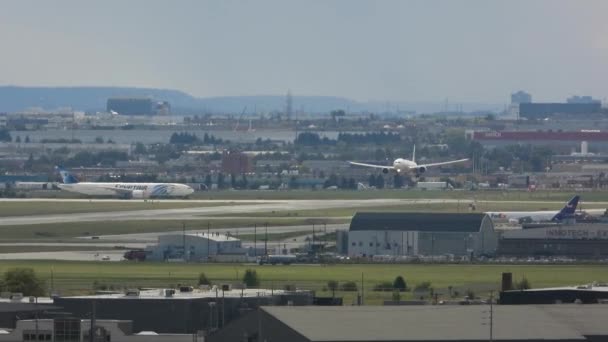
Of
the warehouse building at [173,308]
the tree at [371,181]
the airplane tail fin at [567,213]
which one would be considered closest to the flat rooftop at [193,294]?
the warehouse building at [173,308]

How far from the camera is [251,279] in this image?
7575 cm

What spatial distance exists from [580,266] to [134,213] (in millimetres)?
45122

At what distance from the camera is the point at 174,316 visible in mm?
56312

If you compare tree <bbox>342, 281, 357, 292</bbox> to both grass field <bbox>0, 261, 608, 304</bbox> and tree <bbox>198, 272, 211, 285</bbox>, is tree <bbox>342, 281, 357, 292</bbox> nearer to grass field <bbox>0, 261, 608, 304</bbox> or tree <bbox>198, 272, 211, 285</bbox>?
grass field <bbox>0, 261, 608, 304</bbox>

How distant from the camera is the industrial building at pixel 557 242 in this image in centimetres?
9825

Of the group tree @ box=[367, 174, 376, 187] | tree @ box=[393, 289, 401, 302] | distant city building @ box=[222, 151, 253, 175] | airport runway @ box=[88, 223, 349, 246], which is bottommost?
distant city building @ box=[222, 151, 253, 175]

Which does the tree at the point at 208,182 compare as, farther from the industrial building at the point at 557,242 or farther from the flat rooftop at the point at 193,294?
the flat rooftop at the point at 193,294

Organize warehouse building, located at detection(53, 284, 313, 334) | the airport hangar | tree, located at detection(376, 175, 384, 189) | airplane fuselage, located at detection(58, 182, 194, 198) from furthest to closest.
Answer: tree, located at detection(376, 175, 384, 189) < airplane fuselage, located at detection(58, 182, 194, 198) < the airport hangar < warehouse building, located at detection(53, 284, 313, 334)

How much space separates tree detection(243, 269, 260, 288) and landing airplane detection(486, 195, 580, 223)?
3587 cm

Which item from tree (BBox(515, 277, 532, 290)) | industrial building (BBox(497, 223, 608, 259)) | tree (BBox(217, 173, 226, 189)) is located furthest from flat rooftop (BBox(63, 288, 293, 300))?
tree (BBox(217, 173, 226, 189))

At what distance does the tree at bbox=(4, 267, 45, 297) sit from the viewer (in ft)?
219

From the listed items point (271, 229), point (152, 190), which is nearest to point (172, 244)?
point (271, 229)

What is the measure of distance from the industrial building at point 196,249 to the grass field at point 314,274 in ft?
13.7

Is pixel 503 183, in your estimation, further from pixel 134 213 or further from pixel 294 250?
pixel 294 250
